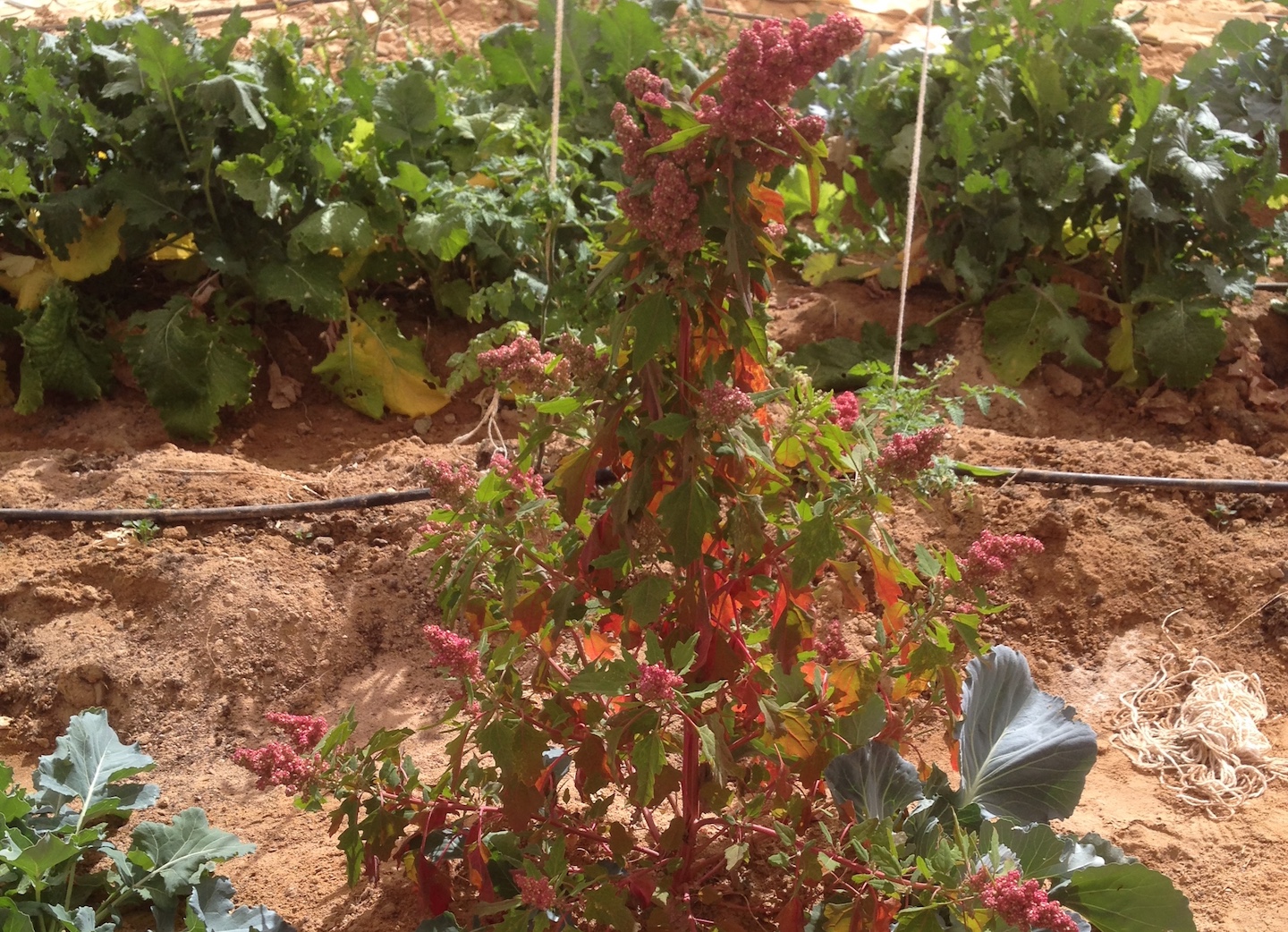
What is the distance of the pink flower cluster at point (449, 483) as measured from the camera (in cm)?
192

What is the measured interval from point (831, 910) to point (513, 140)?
3.22 meters

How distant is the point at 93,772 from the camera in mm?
2646

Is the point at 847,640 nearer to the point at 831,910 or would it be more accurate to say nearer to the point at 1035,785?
the point at 1035,785

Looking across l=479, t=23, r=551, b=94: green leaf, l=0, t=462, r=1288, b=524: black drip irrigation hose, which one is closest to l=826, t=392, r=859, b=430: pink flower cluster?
l=0, t=462, r=1288, b=524: black drip irrigation hose

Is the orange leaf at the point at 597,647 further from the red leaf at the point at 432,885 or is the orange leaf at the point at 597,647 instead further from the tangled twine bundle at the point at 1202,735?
the tangled twine bundle at the point at 1202,735

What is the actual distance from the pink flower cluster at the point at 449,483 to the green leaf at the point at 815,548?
524 mm

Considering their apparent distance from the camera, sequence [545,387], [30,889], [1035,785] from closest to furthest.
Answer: [545,387] → [1035,785] → [30,889]

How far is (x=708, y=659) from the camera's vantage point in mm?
1998

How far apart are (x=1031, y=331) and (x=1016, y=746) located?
259cm

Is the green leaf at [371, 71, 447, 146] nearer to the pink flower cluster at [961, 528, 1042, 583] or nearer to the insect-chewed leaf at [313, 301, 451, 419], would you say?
the insect-chewed leaf at [313, 301, 451, 419]

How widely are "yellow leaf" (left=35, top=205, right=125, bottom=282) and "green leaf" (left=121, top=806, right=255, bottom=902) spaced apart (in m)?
2.42

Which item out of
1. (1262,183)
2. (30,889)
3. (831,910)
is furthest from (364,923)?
(1262,183)

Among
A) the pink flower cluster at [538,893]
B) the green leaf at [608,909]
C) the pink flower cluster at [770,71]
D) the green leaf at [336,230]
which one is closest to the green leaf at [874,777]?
the green leaf at [608,909]

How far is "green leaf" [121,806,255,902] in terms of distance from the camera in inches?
96.5
